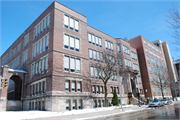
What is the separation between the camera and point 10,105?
1089 inches

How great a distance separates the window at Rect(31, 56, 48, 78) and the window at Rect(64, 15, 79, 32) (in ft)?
24.6

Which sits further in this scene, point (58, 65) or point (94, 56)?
point (94, 56)

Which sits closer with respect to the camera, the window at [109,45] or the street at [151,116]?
the street at [151,116]

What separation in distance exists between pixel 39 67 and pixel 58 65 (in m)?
5.46

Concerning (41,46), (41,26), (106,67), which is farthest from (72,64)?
(41,26)

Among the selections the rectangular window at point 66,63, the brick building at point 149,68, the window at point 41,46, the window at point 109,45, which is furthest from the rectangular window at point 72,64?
the brick building at point 149,68

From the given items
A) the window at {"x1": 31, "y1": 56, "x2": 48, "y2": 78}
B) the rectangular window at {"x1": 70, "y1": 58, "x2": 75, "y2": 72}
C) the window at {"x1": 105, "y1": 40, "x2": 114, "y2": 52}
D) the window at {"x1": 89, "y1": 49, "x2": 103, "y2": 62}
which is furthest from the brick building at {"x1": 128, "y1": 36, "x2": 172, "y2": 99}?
the window at {"x1": 31, "y1": 56, "x2": 48, "y2": 78}

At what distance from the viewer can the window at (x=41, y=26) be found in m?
27.4

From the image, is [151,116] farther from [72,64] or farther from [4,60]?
[4,60]

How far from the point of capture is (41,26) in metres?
29.2

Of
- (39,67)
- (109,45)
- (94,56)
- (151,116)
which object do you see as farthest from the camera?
(109,45)

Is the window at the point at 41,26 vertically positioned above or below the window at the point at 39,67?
above

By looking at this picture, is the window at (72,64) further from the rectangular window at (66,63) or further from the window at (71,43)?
the window at (71,43)

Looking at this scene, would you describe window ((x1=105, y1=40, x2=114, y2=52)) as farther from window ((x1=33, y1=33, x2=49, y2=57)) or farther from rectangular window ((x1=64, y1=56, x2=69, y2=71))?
window ((x1=33, y1=33, x2=49, y2=57))
